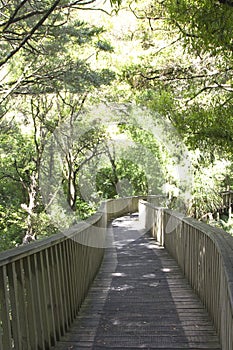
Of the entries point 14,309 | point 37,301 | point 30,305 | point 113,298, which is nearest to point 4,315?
point 14,309

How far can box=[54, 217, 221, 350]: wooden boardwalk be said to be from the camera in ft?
12.1

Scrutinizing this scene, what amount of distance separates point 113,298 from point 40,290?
2.14 metres

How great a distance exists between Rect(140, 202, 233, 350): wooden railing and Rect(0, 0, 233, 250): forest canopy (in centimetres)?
134

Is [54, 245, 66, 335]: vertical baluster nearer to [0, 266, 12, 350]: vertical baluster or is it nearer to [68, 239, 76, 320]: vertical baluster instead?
[68, 239, 76, 320]: vertical baluster

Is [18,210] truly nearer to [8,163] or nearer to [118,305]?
[8,163]

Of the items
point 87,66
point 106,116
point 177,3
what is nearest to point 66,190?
point 106,116

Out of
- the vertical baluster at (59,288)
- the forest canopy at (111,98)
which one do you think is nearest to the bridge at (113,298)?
A: the vertical baluster at (59,288)

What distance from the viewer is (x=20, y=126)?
2148 centimetres

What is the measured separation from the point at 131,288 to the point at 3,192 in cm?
1810

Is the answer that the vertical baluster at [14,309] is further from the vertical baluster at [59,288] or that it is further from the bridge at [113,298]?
the vertical baluster at [59,288]

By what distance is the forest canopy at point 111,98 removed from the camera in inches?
232

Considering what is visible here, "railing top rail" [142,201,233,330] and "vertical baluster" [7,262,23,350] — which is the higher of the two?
"railing top rail" [142,201,233,330]

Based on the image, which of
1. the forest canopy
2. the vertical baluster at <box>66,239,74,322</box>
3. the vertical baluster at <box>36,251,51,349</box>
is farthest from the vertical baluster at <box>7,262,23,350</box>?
the forest canopy

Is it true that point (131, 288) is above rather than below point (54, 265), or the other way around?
below
